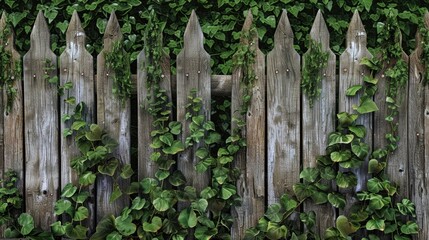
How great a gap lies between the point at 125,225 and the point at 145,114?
2.11 ft

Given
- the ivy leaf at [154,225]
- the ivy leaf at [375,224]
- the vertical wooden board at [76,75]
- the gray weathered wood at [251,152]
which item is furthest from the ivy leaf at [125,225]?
the ivy leaf at [375,224]

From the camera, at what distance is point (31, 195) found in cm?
400

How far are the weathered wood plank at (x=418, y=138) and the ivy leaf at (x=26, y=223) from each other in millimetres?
2200

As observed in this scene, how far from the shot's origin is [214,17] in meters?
4.27

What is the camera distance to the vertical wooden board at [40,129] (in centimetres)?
396

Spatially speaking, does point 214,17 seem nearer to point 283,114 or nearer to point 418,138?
point 283,114

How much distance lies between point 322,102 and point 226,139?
1.98ft

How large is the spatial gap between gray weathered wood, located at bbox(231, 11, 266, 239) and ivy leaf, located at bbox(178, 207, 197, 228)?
9.8 inches

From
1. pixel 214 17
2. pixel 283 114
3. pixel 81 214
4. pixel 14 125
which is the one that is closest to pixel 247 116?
pixel 283 114

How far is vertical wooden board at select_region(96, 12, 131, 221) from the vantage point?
391 cm

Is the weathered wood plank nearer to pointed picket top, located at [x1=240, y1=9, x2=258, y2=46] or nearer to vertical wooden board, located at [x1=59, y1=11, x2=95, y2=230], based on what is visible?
pointed picket top, located at [x1=240, y1=9, x2=258, y2=46]

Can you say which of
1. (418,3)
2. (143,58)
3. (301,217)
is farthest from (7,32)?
(418,3)

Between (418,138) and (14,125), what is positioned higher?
(14,125)

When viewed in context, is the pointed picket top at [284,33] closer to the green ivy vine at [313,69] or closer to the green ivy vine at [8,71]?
the green ivy vine at [313,69]
